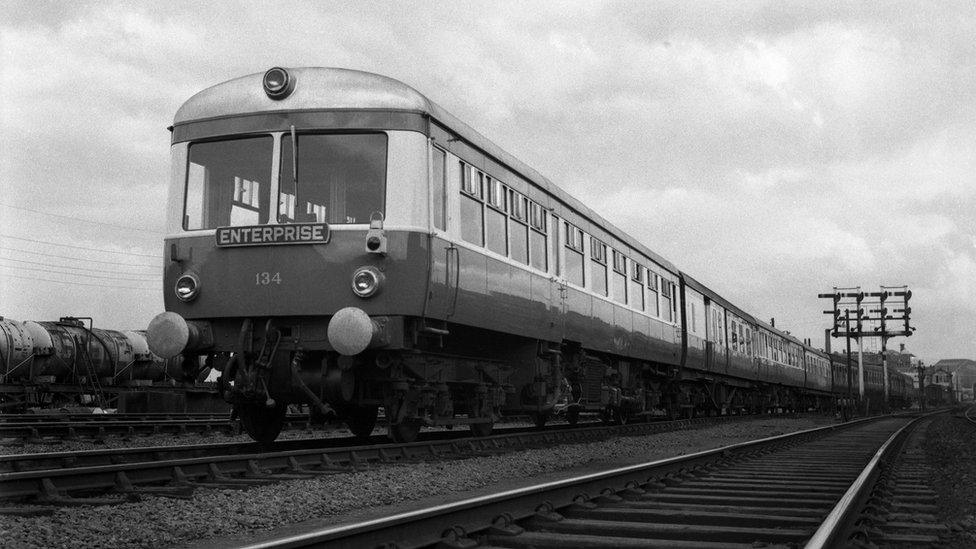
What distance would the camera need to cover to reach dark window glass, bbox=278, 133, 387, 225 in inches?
352

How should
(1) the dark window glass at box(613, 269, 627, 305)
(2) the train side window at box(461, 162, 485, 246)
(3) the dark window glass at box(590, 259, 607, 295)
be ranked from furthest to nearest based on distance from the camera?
(1) the dark window glass at box(613, 269, 627, 305) → (3) the dark window glass at box(590, 259, 607, 295) → (2) the train side window at box(461, 162, 485, 246)

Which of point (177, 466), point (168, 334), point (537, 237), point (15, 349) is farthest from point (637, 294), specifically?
point (15, 349)

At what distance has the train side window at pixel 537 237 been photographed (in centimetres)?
1184

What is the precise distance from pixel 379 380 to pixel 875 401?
54.6 m

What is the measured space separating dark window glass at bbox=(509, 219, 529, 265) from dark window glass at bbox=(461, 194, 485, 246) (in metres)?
0.89

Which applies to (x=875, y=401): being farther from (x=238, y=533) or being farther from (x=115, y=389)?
(x=238, y=533)

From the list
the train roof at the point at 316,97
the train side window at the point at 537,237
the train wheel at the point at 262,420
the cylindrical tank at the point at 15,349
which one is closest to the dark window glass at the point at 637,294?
the train side window at the point at 537,237

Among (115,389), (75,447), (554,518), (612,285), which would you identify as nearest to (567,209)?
(612,285)

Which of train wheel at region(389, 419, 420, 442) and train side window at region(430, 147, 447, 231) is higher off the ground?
train side window at region(430, 147, 447, 231)

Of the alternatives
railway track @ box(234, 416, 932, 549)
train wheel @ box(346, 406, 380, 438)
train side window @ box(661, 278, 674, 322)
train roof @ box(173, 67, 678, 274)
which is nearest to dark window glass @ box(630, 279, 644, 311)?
train side window @ box(661, 278, 674, 322)

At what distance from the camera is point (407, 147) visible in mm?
8992

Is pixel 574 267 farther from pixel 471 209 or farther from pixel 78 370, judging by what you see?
pixel 78 370

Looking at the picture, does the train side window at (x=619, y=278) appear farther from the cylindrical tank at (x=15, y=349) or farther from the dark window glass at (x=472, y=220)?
the cylindrical tank at (x=15, y=349)

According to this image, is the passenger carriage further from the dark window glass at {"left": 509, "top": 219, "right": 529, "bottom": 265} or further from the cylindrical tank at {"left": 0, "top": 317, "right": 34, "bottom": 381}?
the cylindrical tank at {"left": 0, "top": 317, "right": 34, "bottom": 381}
